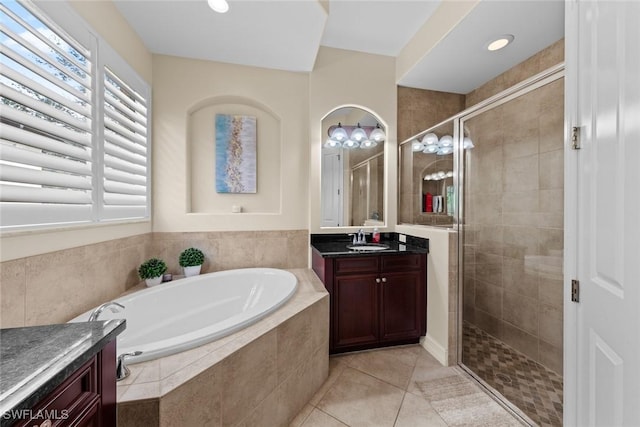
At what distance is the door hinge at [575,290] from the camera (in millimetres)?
962

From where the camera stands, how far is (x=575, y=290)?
3.20ft

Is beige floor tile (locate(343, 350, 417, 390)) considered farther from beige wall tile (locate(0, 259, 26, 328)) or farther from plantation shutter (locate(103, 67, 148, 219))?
plantation shutter (locate(103, 67, 148, 219))

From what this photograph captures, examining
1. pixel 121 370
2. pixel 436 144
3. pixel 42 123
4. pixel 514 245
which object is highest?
pixel 436 144

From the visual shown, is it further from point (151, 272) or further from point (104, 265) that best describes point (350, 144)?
point (104, 265)

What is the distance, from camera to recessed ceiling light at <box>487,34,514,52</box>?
202 cm

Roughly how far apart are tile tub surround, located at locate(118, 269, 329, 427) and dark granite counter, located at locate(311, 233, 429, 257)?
0.50 meters


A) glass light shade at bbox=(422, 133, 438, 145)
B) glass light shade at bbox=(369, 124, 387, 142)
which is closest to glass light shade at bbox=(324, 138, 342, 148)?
glass light shade at bbox=(369, 124, 387, 142)

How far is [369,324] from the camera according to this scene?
7.07 ft

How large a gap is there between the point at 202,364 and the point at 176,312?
117cm

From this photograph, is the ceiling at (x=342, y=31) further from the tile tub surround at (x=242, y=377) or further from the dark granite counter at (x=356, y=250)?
the tile tub surround at (x=242, y=377)

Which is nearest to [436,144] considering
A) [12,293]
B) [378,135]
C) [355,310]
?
[378,135]

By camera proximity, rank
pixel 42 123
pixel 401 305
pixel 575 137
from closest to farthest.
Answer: pixel 575 137
pixel 42 123
pixel 401 305

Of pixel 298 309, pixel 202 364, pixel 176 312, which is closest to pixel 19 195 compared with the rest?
Answer: pixel 202 364

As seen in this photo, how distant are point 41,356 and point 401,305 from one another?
2152 mm
